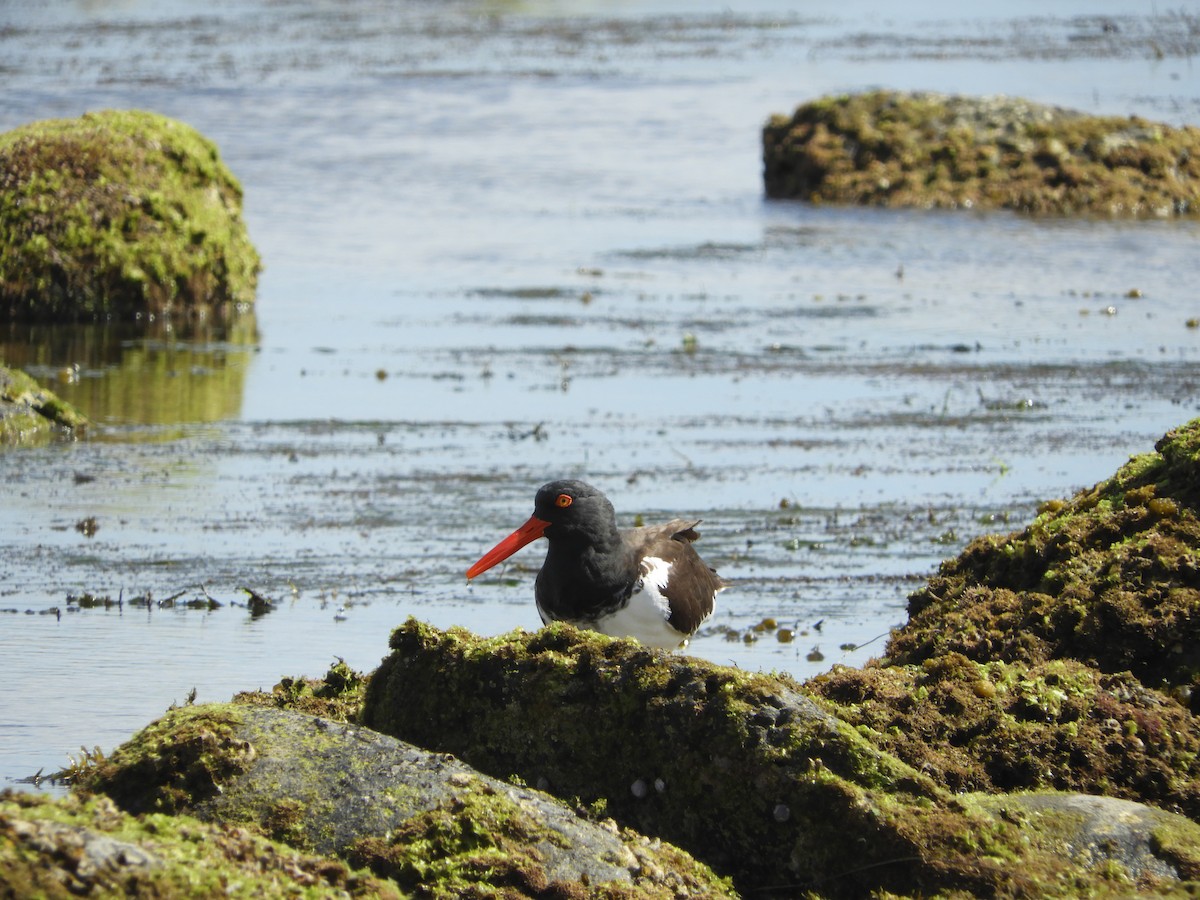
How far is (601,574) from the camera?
7.88m

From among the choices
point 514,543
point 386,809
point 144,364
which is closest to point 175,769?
point 386,809

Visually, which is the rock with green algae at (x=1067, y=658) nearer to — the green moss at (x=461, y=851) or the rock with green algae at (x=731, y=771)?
the rock with green algae at (x=731, y=771)

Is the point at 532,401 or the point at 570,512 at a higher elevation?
the point at 532,401

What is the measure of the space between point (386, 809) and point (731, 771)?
108cm

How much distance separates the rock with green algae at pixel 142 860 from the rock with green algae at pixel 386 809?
0.22m

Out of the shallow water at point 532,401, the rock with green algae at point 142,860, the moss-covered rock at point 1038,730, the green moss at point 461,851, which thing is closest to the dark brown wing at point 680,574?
the shallow water at point 532,401

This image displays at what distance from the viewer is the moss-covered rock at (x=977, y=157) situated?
27469 mm

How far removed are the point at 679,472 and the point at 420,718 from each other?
21.7 ft

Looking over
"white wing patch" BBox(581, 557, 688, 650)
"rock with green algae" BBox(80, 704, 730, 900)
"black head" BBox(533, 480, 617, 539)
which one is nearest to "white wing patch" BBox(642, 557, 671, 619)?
"white wing patch" BBox(581, 557, 688, 650)

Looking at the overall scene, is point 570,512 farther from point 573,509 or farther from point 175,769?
point 175,769

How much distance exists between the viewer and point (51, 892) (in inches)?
153

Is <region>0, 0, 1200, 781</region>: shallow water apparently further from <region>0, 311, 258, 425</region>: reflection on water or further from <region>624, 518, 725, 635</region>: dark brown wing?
<region>624, 518, 725, 635</region>: dark brown wing

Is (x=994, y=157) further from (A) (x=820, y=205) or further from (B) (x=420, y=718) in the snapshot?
(B) (x=420, y=718)

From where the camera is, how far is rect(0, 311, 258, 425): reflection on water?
48.4 ft
